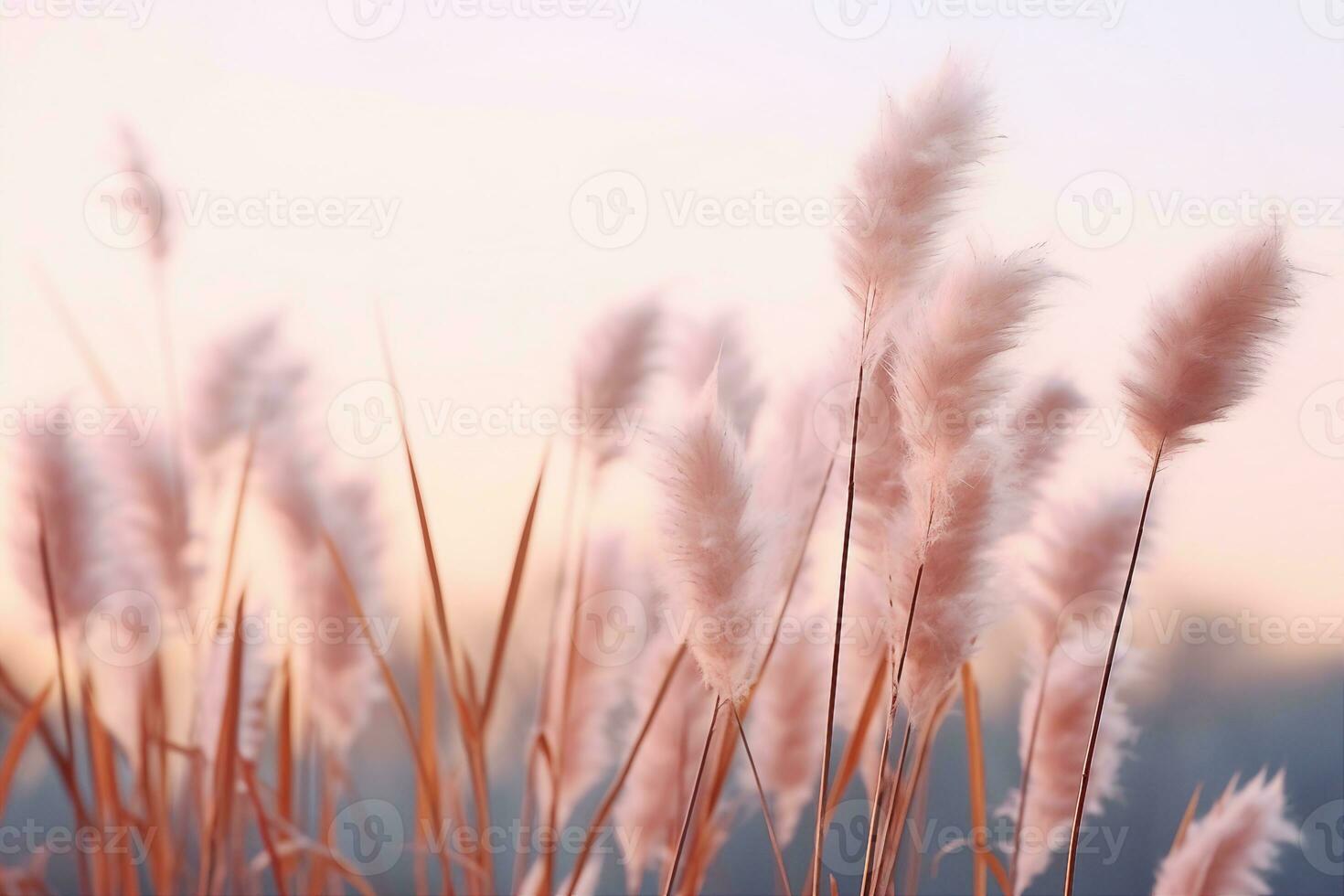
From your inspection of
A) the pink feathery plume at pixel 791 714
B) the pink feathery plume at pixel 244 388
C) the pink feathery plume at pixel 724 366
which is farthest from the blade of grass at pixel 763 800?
the pink feathery plume at pixel 244 388

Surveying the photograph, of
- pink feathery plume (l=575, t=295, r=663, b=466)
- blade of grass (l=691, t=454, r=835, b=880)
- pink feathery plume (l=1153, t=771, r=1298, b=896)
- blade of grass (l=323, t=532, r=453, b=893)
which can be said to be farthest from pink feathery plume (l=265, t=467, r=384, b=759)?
pink feathery plume (l=1153, t=771, r=1298, b=896)

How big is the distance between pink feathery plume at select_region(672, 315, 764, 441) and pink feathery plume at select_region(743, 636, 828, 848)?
22 cm

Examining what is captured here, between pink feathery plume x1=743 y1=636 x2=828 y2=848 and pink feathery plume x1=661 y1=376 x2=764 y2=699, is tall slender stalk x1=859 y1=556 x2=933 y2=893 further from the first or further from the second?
pink feathery plume x1=743 y1=636 x2=828 y2=848

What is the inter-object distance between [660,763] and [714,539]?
40 cm

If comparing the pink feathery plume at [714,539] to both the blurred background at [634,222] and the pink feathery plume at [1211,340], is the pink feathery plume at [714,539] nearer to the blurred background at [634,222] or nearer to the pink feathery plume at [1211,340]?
the pink feathery plume at [1211,340]

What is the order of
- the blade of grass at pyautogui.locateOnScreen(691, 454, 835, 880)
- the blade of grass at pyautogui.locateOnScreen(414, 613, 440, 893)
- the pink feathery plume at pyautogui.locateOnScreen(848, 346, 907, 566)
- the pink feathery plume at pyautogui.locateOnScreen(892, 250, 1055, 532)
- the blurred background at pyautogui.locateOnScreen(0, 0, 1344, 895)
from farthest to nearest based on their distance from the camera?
the blurred background at pyautogui.locateOnScreen(0, 0, 1344, 895) → the blade of grass at pyautogui.locateOnScreen(414, 613, 440, 893) → the blade of grass at pyautogui.locateOnScreen(691, 454, 835, 880) → the pink feathery plume at pyautogui.locateOnScreen(848, 346, 907, 566) → the pink feathery plume at pyautogui.locateOnScreen(892, 250, 1055, 532)

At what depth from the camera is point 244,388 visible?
0.91m

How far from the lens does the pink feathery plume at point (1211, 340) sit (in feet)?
1.80

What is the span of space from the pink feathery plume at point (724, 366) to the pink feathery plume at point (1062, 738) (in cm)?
32

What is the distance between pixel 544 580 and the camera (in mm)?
1083

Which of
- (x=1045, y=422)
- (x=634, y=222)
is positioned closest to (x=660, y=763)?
(x=1045, y=422)

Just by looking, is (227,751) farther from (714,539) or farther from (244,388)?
(714,539)

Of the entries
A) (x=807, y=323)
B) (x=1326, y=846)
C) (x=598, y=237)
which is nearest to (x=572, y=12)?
(x=598, y=237)

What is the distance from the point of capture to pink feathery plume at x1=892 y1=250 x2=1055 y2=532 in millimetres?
539
